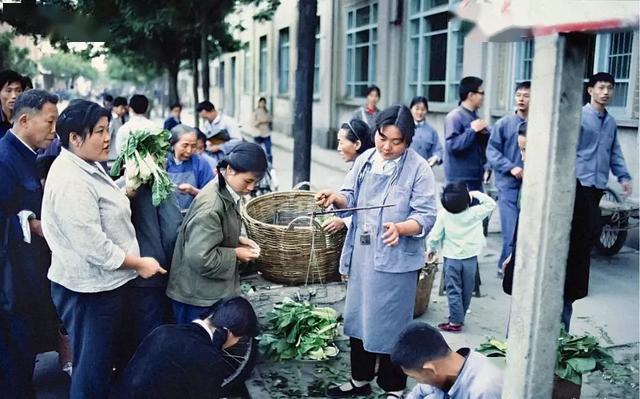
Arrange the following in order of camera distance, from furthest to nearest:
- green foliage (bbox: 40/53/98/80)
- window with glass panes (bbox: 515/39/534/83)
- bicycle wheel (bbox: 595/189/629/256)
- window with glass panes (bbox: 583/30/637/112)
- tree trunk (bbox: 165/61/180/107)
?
green foliage (bbox: 40/53/98/80), tree trunk (bbox: 165/61/180/107), window with glass panes (bbox: 515/39/534/83), window with glass panes (bbox: 583/30/637/112), bicycle wheel (bbox: 595/189/629/256)

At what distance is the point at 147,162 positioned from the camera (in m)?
3.37

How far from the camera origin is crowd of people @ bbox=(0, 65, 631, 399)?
2.79 meters

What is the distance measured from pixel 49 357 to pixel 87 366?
1768 mm

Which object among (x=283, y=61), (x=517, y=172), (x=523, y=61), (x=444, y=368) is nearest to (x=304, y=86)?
(x=517, y=172)

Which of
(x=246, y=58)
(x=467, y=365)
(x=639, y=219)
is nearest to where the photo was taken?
(x=467, y=365)

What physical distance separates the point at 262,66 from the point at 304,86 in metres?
20.4

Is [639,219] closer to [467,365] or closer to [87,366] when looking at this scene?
[467,365]

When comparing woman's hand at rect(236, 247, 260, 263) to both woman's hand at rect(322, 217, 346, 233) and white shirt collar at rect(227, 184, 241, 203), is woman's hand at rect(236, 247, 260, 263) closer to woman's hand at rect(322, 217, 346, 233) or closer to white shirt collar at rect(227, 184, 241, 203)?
white shirt collar at rect(227, 184, 241, 203)

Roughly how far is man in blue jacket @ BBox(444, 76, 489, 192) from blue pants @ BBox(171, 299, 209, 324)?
3.48m

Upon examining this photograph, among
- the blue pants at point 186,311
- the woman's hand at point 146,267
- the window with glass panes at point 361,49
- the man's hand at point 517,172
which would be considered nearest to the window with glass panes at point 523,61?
the man's hand at point 517,172

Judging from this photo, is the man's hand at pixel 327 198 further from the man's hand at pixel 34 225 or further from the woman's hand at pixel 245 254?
the man's hand at pixel 34 225

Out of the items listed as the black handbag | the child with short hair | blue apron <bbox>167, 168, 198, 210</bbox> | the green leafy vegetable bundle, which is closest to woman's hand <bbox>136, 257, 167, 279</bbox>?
the green leafy vegetable bundle

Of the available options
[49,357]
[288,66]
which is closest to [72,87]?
[288,66]

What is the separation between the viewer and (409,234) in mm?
3205
